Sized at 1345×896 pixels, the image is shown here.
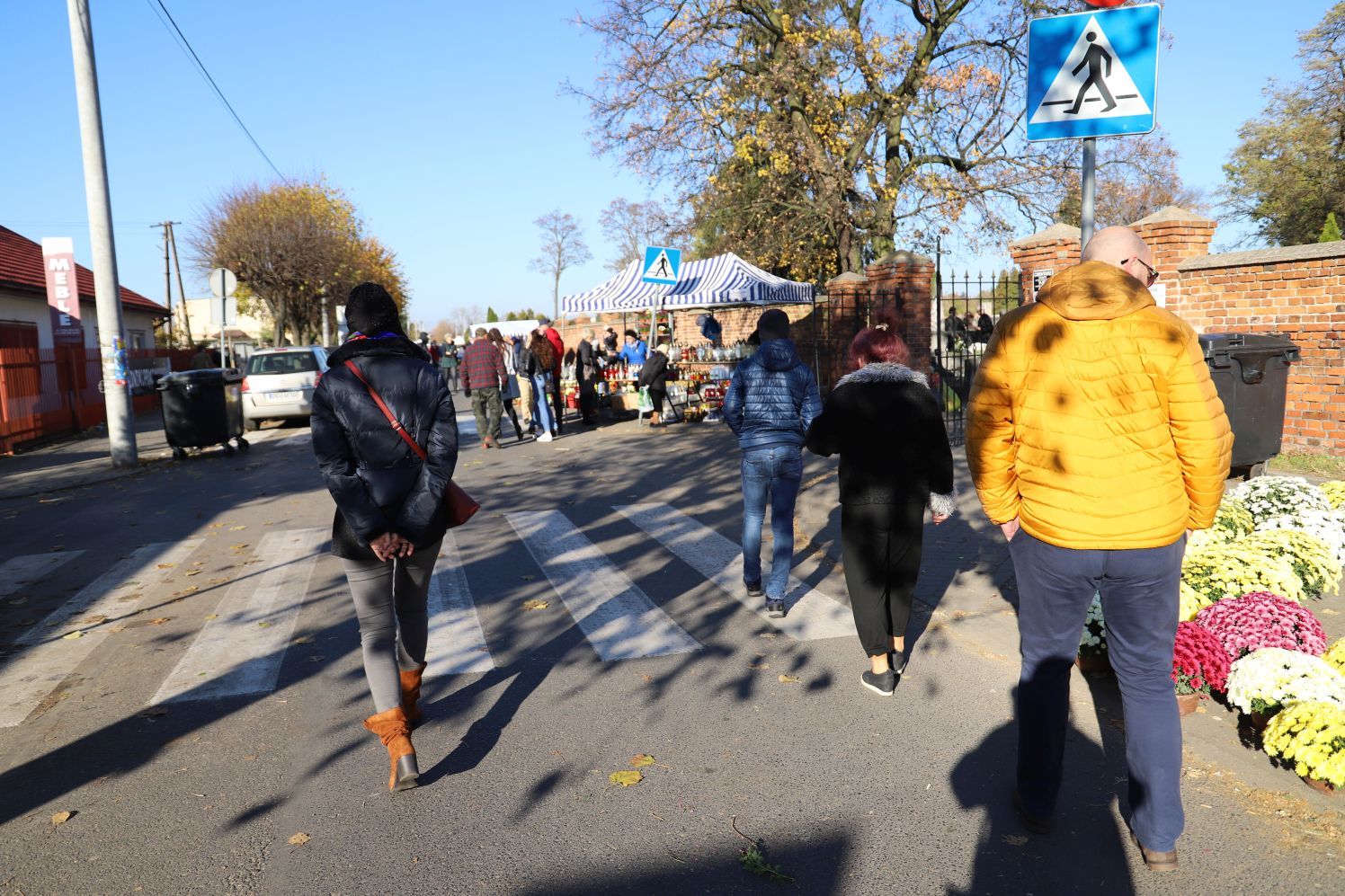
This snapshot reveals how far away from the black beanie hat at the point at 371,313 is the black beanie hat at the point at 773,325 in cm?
245

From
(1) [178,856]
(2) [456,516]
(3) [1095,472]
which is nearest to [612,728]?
(2) [456,516]

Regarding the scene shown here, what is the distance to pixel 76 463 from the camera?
14766mm

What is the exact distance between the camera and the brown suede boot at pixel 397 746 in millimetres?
3781

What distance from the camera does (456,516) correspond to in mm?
3990

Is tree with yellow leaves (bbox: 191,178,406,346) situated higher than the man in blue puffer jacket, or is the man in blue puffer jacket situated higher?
tree with yellow leaves (bbox: 191,178,406,346)

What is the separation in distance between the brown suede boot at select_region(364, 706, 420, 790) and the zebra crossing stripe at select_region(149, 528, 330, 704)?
4.78 feet

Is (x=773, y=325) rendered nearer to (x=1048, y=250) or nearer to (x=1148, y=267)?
(x=1148, y=267)

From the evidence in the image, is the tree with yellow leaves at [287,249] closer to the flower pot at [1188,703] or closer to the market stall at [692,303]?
the market stall at [692,303]

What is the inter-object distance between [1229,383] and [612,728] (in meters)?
6.09

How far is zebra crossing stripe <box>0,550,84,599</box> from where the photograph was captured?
7.26 m

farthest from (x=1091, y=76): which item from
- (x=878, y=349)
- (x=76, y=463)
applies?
(x=76, y=463)

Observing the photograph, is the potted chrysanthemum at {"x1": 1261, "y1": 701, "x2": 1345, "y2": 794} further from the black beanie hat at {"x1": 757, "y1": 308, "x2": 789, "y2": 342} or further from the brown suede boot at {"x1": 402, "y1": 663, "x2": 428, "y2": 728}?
the brown suede boot at {"x1": 402, "y1": 663, "x2": 428, "y2": 728}

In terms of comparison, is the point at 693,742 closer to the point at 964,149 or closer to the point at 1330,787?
the point at 1330,787

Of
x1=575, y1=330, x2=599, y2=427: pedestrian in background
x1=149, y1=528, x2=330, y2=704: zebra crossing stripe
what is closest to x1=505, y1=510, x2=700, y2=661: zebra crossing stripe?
x1=149, y1=528, x2=330, y2=704: zebra crossing stripe
